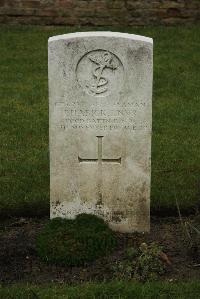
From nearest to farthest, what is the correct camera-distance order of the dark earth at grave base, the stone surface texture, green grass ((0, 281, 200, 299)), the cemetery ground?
green grass ((0, 281, 200, 299)), the cemetery ground, the dark earth at grave base, the stone surface texture

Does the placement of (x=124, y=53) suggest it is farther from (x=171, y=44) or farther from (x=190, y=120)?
(x=171, y=44)

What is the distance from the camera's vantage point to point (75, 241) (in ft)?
18.3

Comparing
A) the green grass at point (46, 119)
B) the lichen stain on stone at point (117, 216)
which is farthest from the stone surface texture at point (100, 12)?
the lichen stain on stone at point (117, 216)

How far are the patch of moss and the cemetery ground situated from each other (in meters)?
0.06

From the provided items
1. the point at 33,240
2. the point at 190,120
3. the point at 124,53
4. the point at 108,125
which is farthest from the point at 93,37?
the point at 190,120

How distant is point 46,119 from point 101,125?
334cm

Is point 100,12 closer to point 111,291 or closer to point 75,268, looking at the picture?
point 75,268

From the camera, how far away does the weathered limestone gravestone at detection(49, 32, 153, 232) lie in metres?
5.63

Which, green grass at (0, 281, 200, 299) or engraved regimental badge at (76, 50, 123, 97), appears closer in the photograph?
green grass at (0, 281, 200, 299)

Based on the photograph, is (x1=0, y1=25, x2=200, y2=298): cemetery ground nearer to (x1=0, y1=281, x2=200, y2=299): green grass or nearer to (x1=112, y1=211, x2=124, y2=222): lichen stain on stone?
(x1=0, y1=281, x2=200, y2=299): green grass

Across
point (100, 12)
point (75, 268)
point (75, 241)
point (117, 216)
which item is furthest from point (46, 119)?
point (100, 12)

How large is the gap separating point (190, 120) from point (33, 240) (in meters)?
3.58

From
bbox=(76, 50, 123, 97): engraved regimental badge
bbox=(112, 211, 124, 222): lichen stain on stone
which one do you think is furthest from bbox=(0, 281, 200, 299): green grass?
bbox=(76, 50, 123, 97): engraved regimental badge

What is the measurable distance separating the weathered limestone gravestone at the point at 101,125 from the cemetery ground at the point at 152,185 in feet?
1.06
